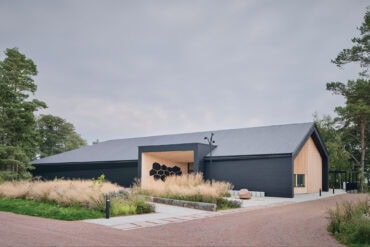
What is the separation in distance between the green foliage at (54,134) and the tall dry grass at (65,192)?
41.4 metres

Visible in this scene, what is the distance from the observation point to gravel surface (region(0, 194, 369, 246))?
29.5ft

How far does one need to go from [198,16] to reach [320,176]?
20.3 meters

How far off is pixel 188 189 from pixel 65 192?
6.43 m

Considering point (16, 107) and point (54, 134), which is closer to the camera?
point (16, 107)

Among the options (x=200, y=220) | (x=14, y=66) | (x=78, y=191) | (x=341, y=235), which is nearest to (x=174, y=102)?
(x=14, y=66)

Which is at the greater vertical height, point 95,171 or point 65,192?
point 65,192

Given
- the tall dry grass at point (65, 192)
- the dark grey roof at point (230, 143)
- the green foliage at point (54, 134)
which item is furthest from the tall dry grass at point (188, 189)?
the green foliage at point (54, 134)

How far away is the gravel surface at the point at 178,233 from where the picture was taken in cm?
898

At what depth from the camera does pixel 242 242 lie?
9258mm

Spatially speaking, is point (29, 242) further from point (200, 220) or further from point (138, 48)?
point (138, 48)

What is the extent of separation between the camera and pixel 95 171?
125 feet

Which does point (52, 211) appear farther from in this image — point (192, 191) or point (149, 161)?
point (149, 161)

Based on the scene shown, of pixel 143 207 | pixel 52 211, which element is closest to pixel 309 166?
pixel 143 207

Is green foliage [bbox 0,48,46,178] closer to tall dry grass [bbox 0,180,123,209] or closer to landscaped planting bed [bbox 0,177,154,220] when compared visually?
tall dry grass [bbox 0,180,123,209]
